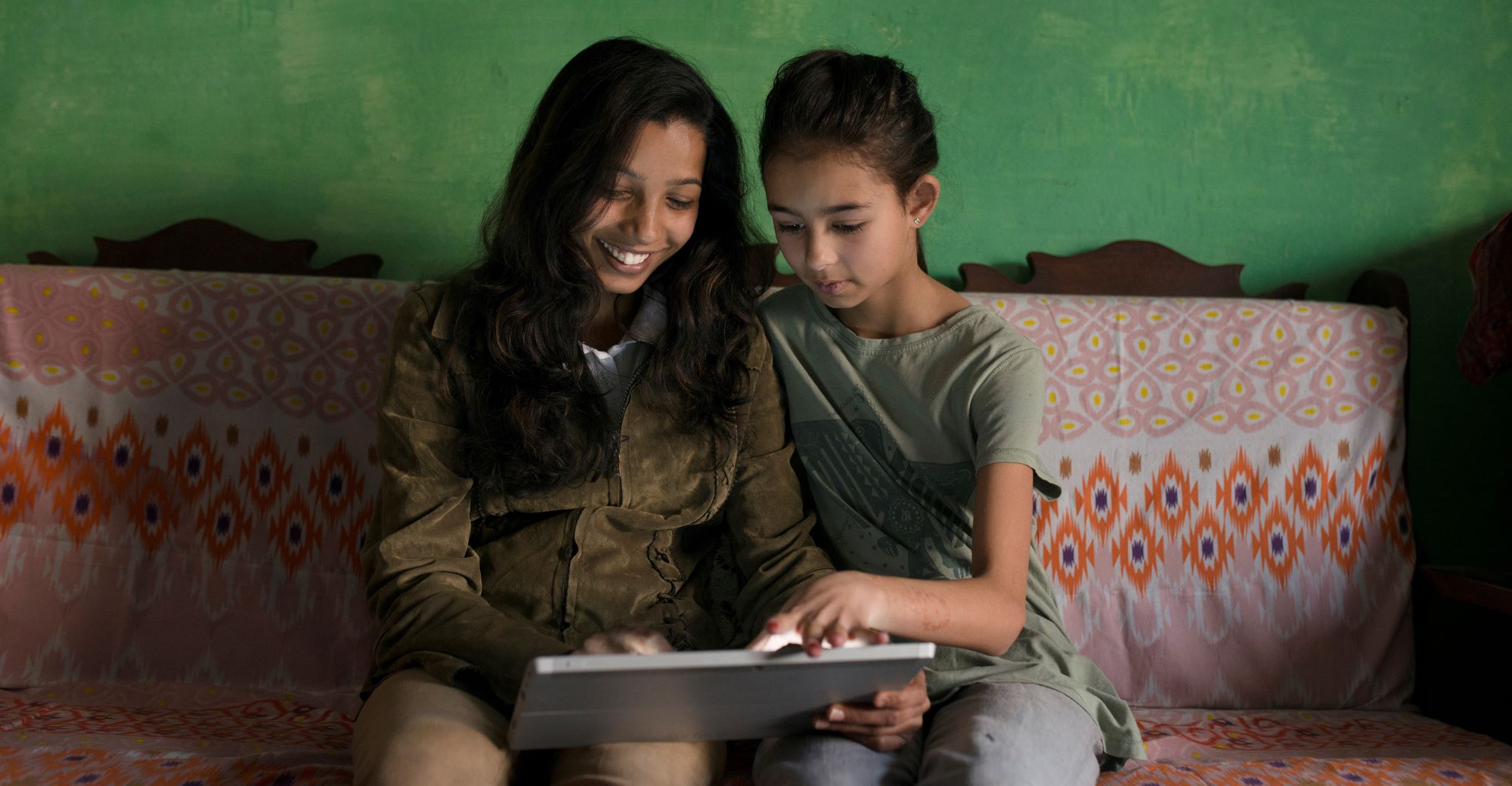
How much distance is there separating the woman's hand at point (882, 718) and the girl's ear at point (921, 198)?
1.83 feet

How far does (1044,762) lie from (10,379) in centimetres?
154

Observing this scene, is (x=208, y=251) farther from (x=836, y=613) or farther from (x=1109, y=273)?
(x=1109, y=273)

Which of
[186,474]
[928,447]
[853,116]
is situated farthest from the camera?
[186,474]

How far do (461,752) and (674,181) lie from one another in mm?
660

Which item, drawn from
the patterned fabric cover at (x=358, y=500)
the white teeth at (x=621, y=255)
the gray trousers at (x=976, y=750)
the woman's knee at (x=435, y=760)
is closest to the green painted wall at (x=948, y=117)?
the patterned fabric cover at (x=358, y=500)

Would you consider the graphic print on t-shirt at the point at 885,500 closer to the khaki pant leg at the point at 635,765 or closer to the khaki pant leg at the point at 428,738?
the khaki pant leg at the point at 635,765

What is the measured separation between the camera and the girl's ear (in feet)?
4.42

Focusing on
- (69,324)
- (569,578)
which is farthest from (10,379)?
(569,578)

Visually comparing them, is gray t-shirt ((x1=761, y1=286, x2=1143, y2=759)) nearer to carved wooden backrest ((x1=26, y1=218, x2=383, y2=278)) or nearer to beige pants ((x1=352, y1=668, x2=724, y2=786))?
beige pants ((x1=352, y1=668, x2=724, y2=786))

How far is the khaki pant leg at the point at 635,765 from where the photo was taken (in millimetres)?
1065

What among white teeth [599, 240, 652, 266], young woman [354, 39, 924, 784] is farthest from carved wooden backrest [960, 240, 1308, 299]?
white teeth [599, 240, 652, 266]

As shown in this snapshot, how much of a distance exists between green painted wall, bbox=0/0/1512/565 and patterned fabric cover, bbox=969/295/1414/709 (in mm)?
253

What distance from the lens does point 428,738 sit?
1035 millimetres

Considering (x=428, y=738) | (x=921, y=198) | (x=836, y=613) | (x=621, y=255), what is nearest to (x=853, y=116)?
(x=921, y=198)
